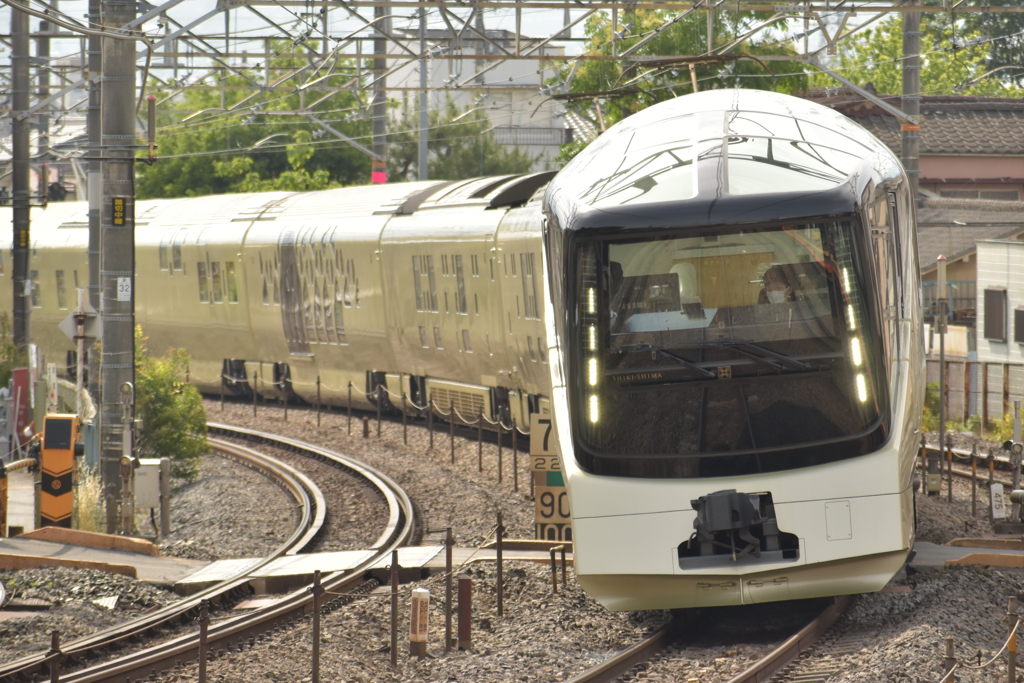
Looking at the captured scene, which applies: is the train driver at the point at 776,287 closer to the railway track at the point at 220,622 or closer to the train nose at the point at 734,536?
the train nose at the point at 734,536

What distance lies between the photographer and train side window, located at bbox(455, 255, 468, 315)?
18.8m

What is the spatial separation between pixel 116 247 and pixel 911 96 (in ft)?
37.1

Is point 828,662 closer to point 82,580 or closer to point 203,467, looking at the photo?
point 82,580

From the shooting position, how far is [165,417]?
61.5ft

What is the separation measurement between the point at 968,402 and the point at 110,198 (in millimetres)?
14107

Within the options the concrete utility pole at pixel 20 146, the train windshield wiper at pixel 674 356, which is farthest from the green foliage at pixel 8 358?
the train windshield wiper at pixel 674 356

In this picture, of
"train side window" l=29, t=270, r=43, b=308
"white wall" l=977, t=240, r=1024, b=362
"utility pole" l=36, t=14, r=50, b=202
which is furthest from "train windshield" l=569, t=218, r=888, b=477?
"train side window" l=29, t=270, r=43, b=308

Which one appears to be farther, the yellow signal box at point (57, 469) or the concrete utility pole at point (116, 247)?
the concrete utility pole at point (116, 247)

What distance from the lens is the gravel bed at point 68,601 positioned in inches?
371

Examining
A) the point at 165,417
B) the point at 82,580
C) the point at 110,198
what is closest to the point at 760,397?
the point at 82,580

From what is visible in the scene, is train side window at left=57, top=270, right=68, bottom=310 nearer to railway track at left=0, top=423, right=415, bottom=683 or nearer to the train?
railway track at left=0, top=423, right=415, bottom=683

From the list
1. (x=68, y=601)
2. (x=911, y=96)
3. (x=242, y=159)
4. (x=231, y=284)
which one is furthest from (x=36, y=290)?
(x=68, y=601)

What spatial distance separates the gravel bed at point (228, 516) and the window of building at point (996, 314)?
508 inches

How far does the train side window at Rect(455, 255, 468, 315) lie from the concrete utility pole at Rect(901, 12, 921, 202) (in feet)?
20.3
